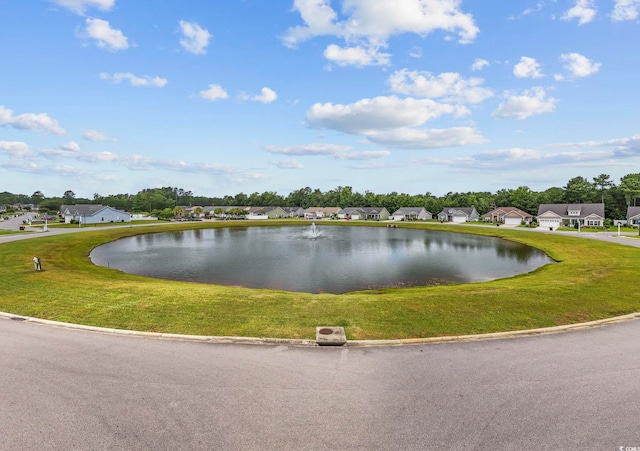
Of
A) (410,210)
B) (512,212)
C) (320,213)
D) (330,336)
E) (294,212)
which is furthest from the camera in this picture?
(294,212)

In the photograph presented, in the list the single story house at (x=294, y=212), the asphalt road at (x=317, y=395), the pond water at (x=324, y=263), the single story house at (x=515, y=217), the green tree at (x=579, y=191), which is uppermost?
the green tree at (x=579, y=191)

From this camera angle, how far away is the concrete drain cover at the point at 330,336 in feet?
36.6

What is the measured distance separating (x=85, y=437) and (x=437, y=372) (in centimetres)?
835

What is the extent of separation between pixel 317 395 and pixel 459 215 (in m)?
Answer: 123

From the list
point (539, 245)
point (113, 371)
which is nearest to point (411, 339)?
point (113, 371)

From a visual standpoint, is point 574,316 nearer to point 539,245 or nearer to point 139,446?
point 139,446

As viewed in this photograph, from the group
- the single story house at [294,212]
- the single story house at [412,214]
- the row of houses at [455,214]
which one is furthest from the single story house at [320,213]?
the single story house at [412,214]

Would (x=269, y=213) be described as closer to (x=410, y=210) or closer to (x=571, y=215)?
(x=410, y=210)

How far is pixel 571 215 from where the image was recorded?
8769cm

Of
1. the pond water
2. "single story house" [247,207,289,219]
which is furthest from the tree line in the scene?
the pond water

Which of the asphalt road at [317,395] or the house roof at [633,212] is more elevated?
the house roof at [633,212]

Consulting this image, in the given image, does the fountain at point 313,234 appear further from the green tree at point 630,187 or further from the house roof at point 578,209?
the green tree at point 630,187

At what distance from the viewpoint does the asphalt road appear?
21.2ft

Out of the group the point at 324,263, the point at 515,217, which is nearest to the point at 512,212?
the point at 515,217
